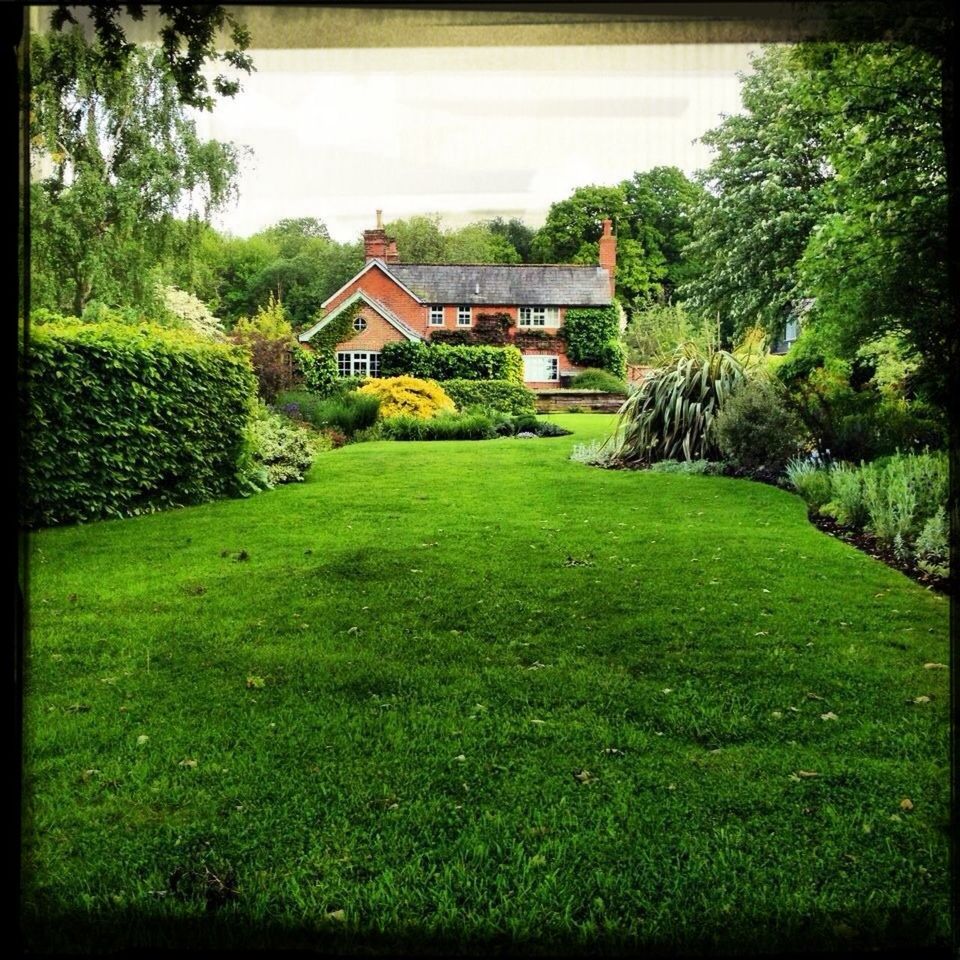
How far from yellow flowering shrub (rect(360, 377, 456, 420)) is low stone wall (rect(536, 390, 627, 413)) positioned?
1.44ft

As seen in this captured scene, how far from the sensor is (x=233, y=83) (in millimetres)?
2225

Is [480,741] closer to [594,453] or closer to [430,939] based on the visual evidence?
[430,939]

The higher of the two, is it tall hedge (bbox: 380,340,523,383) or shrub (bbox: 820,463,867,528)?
tall hedge (bbox: 380,340,523,383)

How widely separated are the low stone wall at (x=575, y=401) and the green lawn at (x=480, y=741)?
2.04 ft

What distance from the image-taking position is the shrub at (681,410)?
18.0 ft

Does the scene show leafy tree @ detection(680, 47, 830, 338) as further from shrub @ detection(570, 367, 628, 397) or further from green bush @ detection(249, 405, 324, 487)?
green bush @ detection(249, 405, 324, 487)

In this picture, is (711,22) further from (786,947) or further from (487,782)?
(786,947)

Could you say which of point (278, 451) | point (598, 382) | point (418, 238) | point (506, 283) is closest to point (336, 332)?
point (418, 238)

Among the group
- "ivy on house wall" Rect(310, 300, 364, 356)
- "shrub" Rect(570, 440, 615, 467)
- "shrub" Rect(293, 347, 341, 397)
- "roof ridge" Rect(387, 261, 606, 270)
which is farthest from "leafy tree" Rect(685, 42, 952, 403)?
"shrub" Rect(570, 440, 615, 467)

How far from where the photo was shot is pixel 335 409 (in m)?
4.27

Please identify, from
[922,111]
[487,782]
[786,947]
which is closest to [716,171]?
[922,111]

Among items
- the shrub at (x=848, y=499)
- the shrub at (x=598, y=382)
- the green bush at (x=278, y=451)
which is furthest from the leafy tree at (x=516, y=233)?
the green bush at (x=278, y=451)

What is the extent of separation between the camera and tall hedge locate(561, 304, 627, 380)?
126 inches

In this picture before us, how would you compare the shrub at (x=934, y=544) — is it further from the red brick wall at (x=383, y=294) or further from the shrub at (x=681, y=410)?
the red brick wall at (x=383, y=294)
